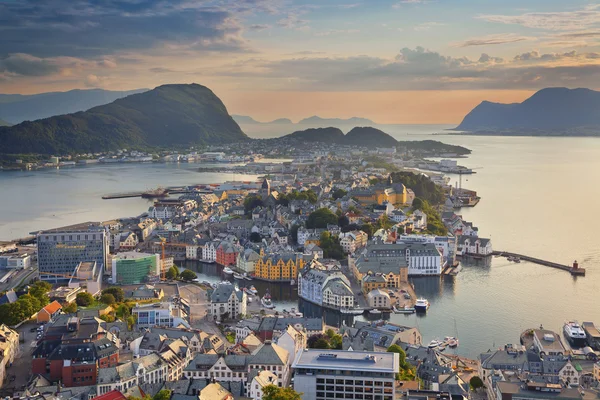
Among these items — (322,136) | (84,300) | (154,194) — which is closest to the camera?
(84,300)

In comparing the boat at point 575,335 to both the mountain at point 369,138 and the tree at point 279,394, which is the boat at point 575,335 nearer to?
the tree at point 279,394

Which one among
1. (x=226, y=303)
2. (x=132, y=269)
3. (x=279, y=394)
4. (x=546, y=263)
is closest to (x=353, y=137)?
(x=546, y=263)

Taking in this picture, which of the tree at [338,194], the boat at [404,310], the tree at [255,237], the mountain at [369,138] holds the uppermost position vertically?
the mountain at [369,138]

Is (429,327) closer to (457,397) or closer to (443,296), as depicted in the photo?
(443,296)

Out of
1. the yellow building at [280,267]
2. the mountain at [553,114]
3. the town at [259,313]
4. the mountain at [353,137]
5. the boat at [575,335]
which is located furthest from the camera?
the mountain at [553,114]

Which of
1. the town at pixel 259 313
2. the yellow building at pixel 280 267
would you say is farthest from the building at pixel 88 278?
the yellow building at pixel 280 267

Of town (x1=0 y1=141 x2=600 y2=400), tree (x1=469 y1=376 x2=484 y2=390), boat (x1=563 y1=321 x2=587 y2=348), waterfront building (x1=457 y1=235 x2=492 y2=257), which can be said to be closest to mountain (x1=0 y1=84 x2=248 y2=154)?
town (x1=0 y1=141 x2=600 y2=400)

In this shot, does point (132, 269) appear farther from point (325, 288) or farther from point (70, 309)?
point (325, 288)
